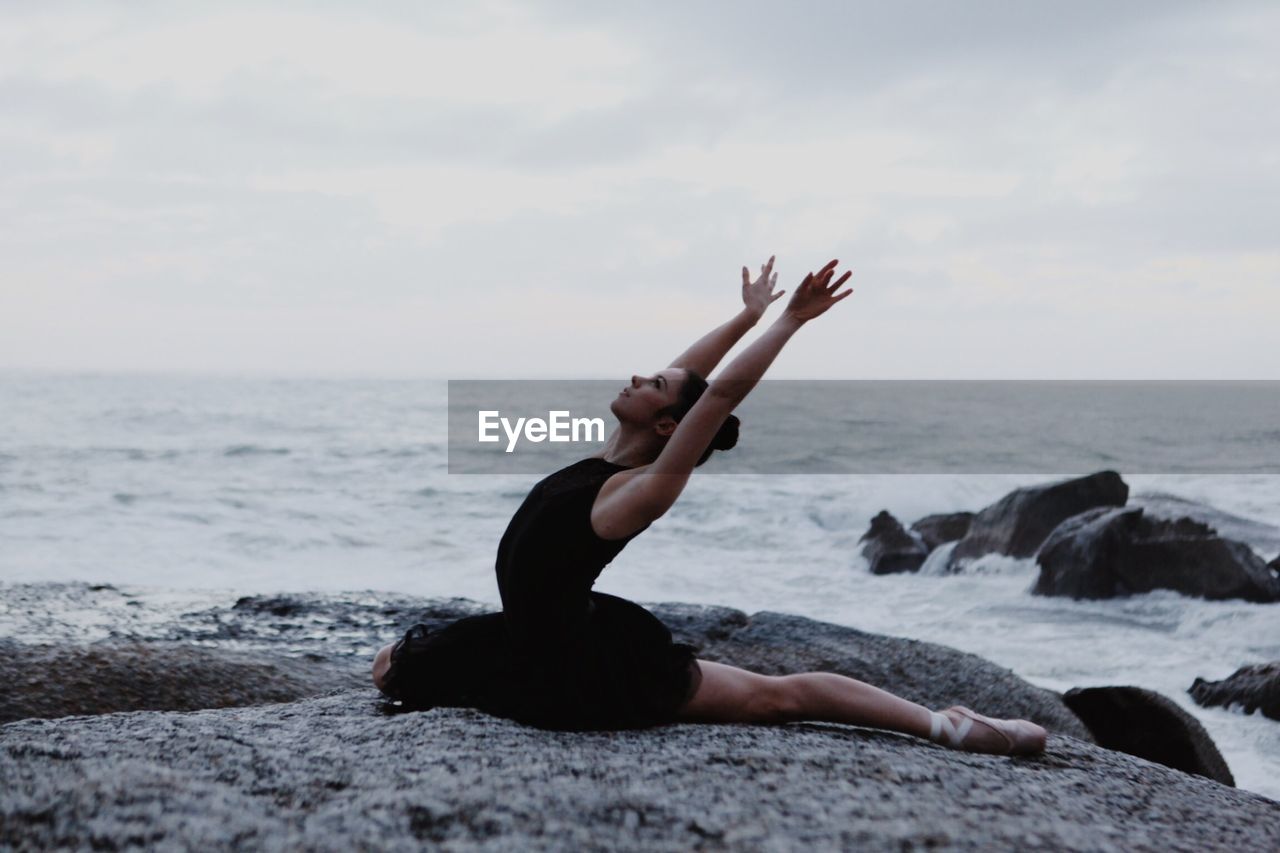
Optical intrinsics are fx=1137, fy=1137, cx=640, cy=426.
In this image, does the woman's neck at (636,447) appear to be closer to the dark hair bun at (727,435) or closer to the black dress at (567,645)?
the black dress at (567,645)

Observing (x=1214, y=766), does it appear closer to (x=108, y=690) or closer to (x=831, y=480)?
(x=108, y=690)

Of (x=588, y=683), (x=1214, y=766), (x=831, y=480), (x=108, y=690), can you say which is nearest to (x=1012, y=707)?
(x=1214, y=766)

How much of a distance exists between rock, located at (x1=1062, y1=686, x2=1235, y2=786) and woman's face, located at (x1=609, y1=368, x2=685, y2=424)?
401 cm

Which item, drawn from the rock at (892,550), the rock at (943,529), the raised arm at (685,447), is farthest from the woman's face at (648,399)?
the rock at (943,529)

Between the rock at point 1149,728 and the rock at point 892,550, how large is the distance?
10511mm

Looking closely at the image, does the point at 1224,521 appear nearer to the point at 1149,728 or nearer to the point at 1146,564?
the point at 1146,564

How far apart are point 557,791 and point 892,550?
15186 millimetres

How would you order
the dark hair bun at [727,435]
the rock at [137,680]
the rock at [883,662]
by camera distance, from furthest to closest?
the rock at [883,662] → the rock at [137,680] → the dark hair bun at [727,435]

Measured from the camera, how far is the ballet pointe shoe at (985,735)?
13.6ft

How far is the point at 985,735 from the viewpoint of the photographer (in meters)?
4.16

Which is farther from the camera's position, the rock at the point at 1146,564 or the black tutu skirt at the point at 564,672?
the rock at the point at 1146,564

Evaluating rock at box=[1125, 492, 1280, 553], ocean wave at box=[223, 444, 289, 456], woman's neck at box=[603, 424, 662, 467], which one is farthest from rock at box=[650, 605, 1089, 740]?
ocean wave at box=[223, 444, 289, 456]

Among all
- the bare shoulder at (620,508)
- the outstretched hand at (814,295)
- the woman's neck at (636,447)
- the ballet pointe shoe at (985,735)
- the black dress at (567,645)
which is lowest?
the ballet pointe shoe at (985,735)

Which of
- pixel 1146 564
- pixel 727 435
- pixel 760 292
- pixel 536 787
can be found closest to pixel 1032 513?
pixel 1146 564
